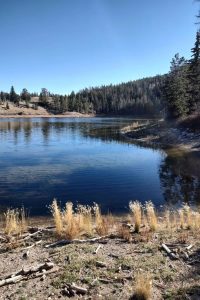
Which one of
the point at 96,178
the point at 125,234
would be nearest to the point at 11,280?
the point at 125,234

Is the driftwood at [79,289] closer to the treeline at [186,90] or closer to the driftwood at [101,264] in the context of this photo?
the driftwood at [101,264]

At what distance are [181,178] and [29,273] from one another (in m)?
21.1

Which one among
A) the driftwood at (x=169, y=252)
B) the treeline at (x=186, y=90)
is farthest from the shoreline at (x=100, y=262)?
the treeline at (x=186, y=90)

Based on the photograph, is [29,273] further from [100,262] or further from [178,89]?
[178,89]

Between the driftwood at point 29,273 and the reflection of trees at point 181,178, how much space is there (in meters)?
13.1

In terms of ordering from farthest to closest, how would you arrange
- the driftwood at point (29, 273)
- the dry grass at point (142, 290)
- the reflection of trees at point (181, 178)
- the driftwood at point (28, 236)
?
the reflection of trees at point (181, 178)
the driftwood at point (28, 236)
the driftwood at point (29, 273)
the dry grass at point (142, 290)

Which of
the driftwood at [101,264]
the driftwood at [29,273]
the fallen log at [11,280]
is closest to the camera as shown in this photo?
the fallen log at [11,280]

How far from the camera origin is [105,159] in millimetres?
38250

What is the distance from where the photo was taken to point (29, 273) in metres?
9.23

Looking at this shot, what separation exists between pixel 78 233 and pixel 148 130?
5707cm

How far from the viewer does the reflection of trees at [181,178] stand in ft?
74.4

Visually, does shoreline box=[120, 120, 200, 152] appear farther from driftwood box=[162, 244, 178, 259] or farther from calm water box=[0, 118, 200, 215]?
driftwood box=[162, 244, 178, 259]

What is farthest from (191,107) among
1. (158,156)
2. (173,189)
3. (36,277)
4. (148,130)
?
(36,277)

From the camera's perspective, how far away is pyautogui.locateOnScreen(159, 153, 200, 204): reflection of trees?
74.4 feet
